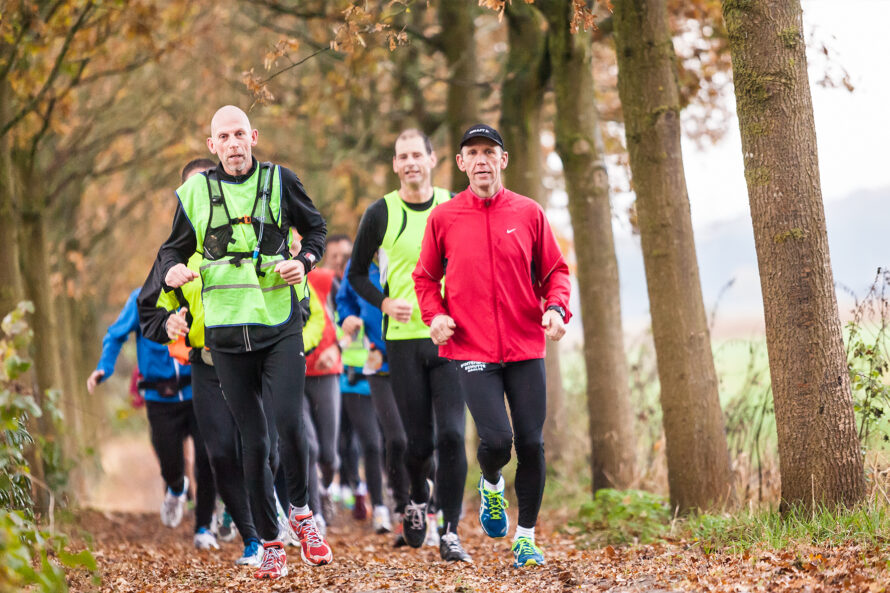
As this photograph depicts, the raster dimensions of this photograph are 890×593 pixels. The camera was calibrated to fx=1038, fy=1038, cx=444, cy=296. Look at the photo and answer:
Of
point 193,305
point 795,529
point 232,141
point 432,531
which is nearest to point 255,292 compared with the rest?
point 232,141

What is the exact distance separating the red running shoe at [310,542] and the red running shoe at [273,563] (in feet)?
0.70

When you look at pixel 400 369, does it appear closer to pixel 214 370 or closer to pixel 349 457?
pixel 214 370

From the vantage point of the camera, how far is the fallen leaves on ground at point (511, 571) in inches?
194

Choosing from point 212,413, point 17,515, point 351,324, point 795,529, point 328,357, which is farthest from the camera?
point 328,357

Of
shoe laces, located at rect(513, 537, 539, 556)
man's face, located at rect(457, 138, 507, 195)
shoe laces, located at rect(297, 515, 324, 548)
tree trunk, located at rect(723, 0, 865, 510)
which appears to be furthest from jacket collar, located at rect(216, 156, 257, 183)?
tree trunk, located at rect(723, 0, 865, 510)

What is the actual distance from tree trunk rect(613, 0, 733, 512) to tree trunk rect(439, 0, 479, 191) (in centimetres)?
560

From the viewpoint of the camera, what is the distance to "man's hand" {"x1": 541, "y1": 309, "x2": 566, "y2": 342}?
602 centimetres

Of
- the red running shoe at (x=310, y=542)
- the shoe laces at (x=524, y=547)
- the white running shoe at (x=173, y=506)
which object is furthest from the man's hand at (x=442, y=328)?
the white running shoe at (x=173, y=506)

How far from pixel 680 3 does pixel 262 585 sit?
7909 millimetres

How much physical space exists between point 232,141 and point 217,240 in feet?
2.04

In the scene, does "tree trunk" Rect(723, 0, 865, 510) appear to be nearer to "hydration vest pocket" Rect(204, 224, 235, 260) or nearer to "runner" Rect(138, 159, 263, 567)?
"hydration vest pocket" Rect(204, 224, 235, 260)

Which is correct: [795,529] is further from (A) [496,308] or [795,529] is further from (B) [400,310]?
(B) [400,310]

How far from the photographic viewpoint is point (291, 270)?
632 centimetres

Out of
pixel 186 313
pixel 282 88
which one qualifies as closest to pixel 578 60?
pixel 186 313
